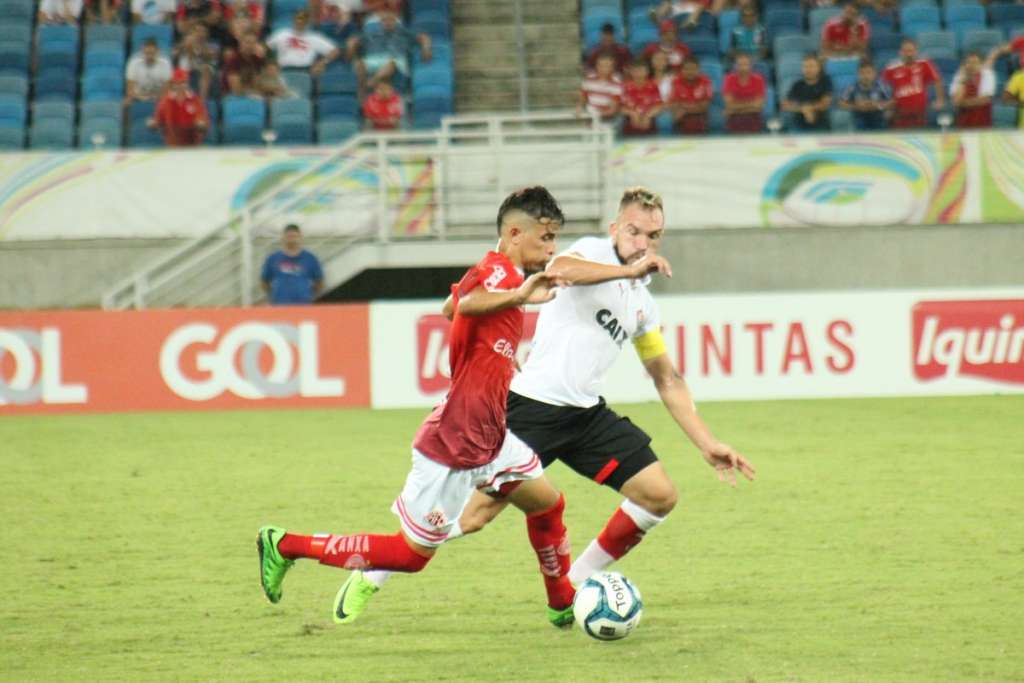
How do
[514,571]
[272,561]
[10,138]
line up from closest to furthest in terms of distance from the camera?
1. [272,561]
2. [514,571]
3. [10,138]

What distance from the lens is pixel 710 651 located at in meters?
6.27

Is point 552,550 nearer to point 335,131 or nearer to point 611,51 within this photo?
point 335,131

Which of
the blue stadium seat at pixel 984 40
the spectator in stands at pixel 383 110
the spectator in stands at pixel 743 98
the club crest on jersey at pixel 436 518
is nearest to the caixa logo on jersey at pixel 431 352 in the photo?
the spectator in stands at pixel 383 110

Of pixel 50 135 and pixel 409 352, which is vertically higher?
pixel 50 135

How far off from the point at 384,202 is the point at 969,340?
643cm

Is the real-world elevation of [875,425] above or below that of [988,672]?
below

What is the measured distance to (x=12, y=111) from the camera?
63.4 feet

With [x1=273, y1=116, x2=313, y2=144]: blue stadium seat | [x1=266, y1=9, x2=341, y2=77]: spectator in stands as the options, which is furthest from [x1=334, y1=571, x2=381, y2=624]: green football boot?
[x1=266, y1=9, x2=341, y2=77]: spectator in stands

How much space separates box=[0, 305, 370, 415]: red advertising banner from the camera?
51.9ft

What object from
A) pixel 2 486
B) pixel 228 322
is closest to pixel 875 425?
pixel 228 322

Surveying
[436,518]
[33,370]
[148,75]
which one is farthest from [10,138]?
[436,518]

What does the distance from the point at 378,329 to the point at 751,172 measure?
5.04 m

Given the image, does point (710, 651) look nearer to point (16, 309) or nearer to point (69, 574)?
point (69, 574)

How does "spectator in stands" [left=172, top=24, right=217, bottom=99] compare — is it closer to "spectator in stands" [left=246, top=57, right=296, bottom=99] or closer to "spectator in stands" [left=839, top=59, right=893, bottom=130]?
"spectator in stands" [left=246, top=57, right=296, bottom=99]
